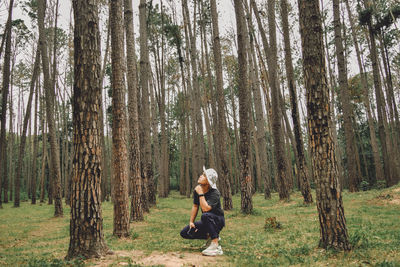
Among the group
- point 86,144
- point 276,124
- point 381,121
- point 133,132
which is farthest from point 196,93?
point 86,144

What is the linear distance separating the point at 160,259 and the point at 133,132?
568 cm

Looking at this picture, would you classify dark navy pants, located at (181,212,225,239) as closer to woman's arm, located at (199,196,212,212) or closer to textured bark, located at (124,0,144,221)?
woman's arm, located at (199,196,212,212)

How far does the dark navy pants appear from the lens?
5338 mm

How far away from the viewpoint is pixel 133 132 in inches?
384

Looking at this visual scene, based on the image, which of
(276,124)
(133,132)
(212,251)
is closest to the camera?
(212,251)

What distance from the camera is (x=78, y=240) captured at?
4.63 metres

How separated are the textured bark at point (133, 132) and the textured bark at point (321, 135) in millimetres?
6150

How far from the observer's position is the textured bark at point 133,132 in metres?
9.55

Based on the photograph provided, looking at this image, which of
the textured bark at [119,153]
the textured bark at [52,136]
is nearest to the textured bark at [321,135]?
the textured bark at [119,153]

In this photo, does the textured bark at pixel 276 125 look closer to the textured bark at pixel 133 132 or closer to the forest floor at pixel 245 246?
the forest floor at pixel 245 246

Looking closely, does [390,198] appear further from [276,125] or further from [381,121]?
[381,121]

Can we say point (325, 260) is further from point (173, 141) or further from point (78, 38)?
point (173, 141)

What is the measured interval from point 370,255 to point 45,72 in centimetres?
1488

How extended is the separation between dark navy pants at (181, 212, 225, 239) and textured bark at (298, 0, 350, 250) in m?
1.84
